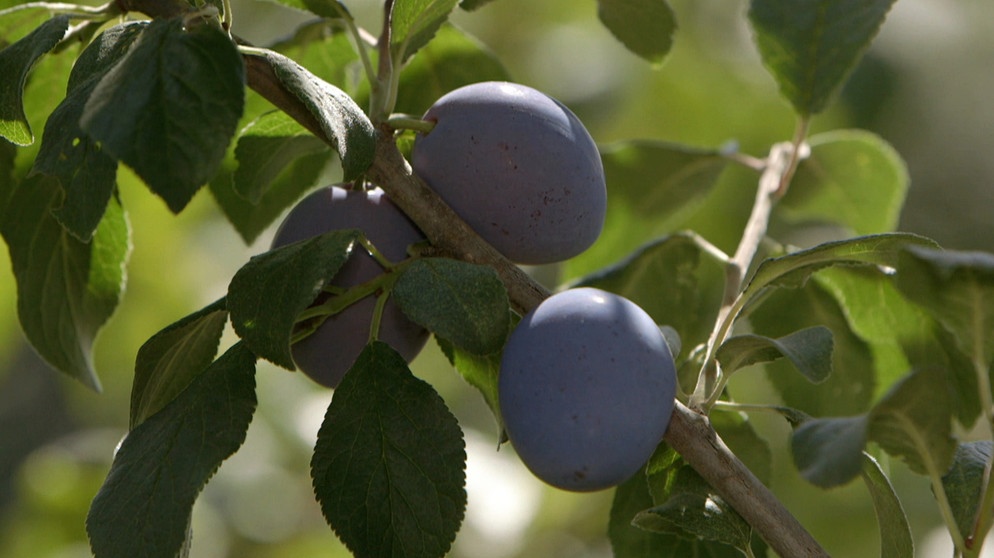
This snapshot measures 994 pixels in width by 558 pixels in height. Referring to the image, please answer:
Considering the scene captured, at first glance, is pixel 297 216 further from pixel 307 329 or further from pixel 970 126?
pixel 970 126

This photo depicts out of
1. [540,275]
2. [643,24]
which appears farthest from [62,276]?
[540,275]

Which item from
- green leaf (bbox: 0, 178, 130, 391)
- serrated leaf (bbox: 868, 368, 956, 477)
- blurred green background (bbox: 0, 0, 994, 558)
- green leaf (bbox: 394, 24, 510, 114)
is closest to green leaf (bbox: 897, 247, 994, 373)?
serrated leaf (bbox: 868, 368, 956, 477)

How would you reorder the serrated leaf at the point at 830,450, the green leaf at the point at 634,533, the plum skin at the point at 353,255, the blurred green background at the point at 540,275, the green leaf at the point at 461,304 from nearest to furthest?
the serrated leaf at the point at 830,450 < the green leaf at the point at 461,304 < the plum skin at the point at 353,255 < the green leaf at the point at 634,533 < the blurred green background at the point at 540,275

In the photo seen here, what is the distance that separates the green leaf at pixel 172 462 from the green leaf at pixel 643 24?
1.42 ft

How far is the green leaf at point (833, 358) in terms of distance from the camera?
983 mm

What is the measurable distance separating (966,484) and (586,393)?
0.26 metres

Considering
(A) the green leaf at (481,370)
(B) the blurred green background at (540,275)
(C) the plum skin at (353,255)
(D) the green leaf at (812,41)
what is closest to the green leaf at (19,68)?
(C) the plum skin at (353,255)

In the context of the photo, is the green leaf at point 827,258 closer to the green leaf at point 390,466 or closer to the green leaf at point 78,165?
the green leaf at point 390,466

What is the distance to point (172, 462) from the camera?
63 cm

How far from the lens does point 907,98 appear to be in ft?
7.36

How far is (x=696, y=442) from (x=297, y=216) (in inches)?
12.0

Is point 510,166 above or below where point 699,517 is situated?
above

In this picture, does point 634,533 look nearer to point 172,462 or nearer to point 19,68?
point 172,462

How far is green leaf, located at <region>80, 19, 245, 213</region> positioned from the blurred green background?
3.19 feet
